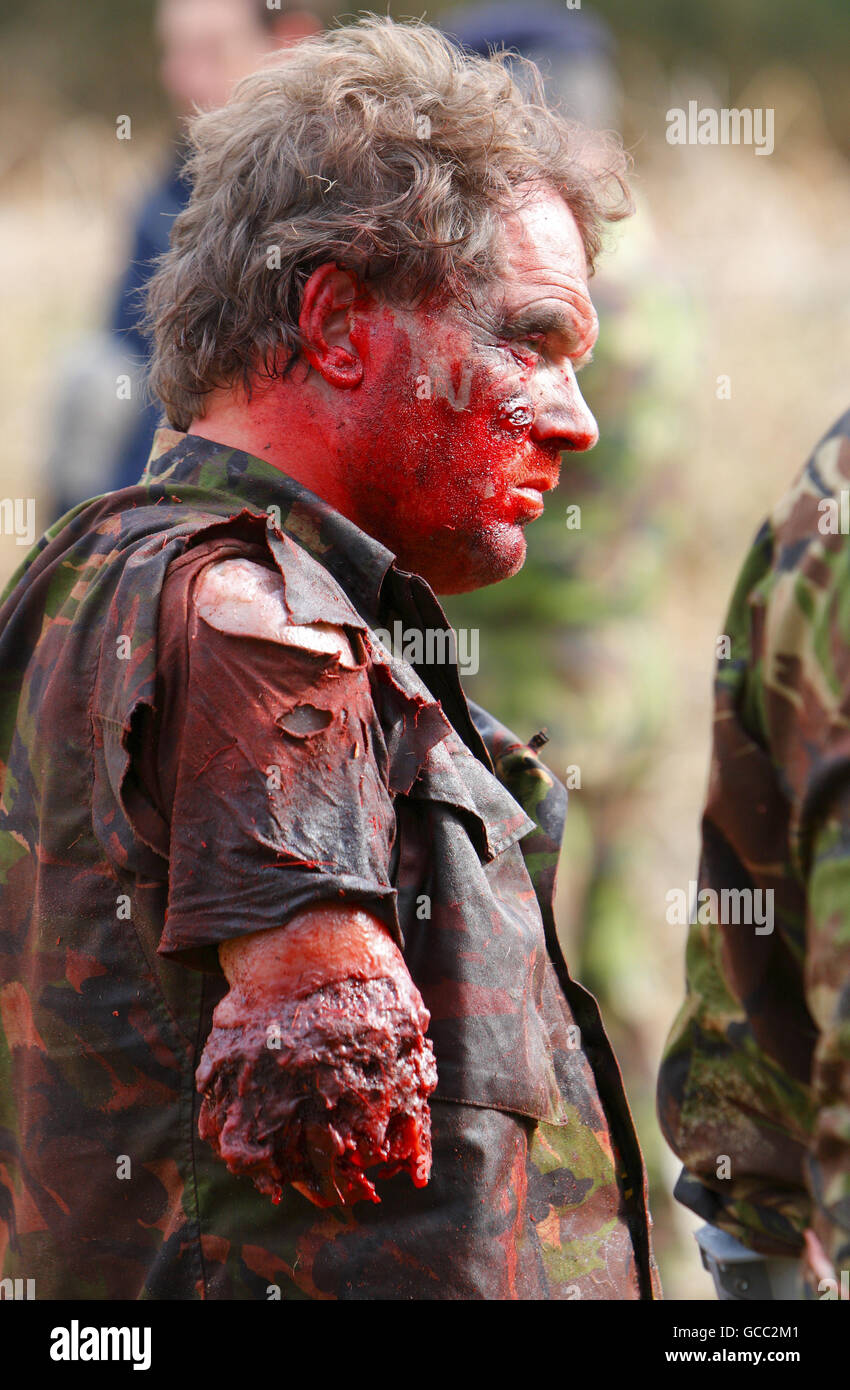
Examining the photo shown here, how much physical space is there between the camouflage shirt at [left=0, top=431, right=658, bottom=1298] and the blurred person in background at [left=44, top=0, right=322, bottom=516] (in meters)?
2.64

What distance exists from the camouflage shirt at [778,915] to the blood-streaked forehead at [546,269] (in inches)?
31.4

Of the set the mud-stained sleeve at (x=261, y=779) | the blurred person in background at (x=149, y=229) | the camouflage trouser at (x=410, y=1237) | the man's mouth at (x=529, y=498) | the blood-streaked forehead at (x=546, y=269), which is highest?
the blurred person in background at (x=149, y=229)

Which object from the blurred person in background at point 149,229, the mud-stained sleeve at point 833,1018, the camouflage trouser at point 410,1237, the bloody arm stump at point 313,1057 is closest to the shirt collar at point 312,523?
the bloody arm stump at point 313,1057

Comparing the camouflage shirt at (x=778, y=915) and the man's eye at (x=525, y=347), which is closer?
the camouflage shirt at (x=778, y=915)

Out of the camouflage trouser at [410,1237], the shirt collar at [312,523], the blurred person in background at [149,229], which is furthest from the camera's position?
the blurred person in background at [149,229]

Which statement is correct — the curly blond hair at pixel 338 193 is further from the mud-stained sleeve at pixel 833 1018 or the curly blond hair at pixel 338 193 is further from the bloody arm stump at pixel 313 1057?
the mud-stained sleeve at pixel 833 1018

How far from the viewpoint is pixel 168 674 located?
163cm

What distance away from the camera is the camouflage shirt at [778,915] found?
1.22m

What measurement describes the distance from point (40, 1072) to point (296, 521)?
0.76 meters

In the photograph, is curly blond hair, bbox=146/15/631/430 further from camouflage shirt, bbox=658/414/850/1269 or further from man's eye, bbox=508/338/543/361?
camouflage shirt, bbox=658/414/850/1269

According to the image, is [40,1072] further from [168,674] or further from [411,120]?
[411,120]

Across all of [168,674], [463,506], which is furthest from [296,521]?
[168,674]

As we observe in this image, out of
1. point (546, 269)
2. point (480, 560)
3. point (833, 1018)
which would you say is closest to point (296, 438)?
point (480, 560)

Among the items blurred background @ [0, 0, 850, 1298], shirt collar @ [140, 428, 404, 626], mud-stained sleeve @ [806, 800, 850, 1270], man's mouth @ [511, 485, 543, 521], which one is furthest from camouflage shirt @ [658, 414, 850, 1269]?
blurred background @ [0, 0, 850, 1298]
